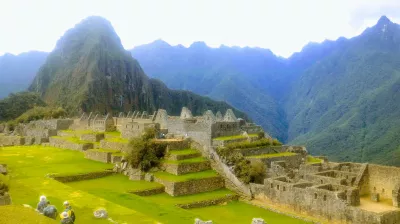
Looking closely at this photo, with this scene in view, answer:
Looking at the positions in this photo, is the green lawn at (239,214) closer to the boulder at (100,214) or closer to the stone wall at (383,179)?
the stone wall at (383,179)

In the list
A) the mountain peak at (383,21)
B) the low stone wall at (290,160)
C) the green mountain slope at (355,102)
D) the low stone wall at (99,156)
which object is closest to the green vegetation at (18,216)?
the low stone wall at (290,160)

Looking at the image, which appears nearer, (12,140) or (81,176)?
(81,176)

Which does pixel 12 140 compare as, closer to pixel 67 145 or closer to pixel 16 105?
pixel 67 145

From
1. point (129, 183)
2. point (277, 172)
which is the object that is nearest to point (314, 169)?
point (277, 172)

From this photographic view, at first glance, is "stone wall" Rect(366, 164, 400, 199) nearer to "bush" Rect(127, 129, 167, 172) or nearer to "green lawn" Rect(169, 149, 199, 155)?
"green lawn" Rect(169, 149, 199, 155)

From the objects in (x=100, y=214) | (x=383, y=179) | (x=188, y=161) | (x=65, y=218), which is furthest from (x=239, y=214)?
(x=65, y=218)

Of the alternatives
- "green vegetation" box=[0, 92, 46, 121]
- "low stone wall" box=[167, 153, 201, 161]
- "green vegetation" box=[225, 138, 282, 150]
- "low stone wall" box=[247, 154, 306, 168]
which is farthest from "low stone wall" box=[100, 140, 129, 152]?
"green vegetation" box=[0, 92, 46, 121]
